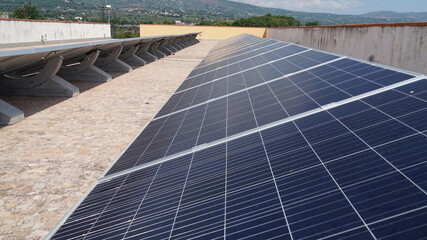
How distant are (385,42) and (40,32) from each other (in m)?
38.8

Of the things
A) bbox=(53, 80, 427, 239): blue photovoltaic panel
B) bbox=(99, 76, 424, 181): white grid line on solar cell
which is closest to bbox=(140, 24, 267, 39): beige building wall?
bbox=(99, 76, 424, 181): white grid line on solar cell

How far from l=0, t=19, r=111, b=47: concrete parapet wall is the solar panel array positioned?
1360 inches

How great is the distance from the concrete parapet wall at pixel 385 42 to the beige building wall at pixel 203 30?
45.4 meters

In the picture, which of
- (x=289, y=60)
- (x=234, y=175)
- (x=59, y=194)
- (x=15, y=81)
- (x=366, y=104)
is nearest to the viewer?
(x=234, y=175)

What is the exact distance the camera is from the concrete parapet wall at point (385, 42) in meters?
14.0

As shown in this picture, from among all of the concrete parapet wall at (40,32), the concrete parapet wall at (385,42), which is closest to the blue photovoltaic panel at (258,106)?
the concrete parapet wall at (385,42)

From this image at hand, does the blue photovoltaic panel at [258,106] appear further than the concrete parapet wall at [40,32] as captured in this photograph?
No

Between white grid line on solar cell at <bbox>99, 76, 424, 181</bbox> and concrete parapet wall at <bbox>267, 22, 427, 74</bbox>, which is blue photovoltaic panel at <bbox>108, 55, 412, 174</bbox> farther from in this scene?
concrete parapet wall at <bbox>267, 22, 427, 74</bbox>

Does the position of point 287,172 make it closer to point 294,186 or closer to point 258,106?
point 294,186

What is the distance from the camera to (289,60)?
37.6 ft

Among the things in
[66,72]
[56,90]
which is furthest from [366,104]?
[66,72]

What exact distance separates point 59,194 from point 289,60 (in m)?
7.54

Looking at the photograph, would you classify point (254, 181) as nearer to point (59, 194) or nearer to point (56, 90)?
point (59, 194)

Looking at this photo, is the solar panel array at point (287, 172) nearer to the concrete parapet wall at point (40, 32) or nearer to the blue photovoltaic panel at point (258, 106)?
the blue photovoltaic panel at point (258, 106)
